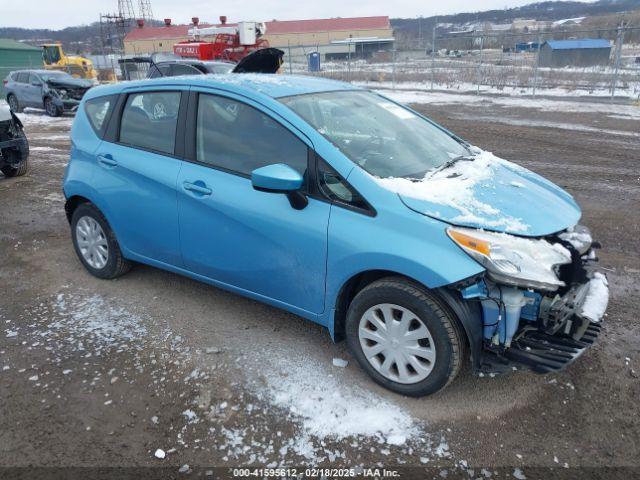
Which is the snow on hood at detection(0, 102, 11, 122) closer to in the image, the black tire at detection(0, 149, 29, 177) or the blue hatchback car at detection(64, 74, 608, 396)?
the black tire at detection(0, 149, 29, 177)

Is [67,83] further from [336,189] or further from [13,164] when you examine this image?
[336,189]

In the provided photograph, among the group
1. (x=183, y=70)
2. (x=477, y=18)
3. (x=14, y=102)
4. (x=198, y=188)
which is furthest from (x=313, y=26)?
(x=198, y=188)

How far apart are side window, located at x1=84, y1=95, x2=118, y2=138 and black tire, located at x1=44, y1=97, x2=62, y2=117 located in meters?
14.7

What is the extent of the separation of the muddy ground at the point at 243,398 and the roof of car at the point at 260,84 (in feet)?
5.48

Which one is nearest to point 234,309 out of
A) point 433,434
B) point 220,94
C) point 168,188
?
point 168,188

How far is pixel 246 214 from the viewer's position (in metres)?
3.31

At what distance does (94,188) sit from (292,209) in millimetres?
2067

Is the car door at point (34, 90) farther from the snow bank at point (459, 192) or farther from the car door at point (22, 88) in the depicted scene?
the snow bank at point (459, 192)

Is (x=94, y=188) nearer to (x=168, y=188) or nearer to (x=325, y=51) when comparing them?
(x=168, y=188)

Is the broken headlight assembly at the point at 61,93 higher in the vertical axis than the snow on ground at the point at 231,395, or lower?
higher

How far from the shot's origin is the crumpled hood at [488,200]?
2.76 meters

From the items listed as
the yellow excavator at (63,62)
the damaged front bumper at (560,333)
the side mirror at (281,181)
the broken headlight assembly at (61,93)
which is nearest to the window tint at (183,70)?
the broken headlight assembly at (61,93)

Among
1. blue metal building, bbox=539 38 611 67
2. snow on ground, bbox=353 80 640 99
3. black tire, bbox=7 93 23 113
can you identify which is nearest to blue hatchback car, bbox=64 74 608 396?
snow on ground, bbox=353 80 640 99

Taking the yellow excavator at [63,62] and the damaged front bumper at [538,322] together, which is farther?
the yellow excavator at [63,62]
